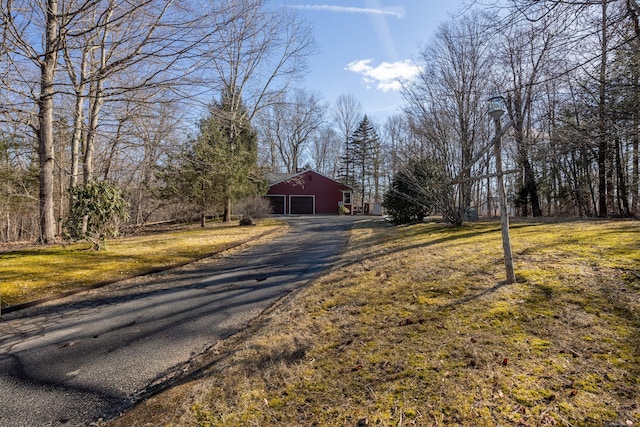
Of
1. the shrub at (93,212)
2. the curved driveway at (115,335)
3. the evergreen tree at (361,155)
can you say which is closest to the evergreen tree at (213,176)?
the shrub at (93,212)

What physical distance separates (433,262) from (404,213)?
30.3 feet

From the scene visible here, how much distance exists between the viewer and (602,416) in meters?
1.79

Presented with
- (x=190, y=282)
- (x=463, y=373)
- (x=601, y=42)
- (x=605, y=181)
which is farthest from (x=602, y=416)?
(x=605, y=181)

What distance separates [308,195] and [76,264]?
24506 millimetres

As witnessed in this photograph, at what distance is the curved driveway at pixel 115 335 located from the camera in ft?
8.29

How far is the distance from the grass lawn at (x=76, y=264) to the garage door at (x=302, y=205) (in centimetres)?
2060

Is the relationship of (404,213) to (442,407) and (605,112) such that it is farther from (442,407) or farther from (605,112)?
(442,407)

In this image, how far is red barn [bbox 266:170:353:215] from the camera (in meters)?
30.4

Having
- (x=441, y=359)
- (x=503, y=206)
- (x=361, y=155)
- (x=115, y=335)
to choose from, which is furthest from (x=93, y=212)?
(x=361, y=155)

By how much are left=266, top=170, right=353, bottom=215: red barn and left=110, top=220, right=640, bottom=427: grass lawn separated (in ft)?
86.3

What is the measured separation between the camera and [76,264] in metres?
7.09

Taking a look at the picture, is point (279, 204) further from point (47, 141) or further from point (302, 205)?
point (47, 141)

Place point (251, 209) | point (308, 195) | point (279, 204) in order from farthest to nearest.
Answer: point (308, 195)
point (279, 204)
point (251, 209)

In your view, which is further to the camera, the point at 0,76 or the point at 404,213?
the point at 404,213
